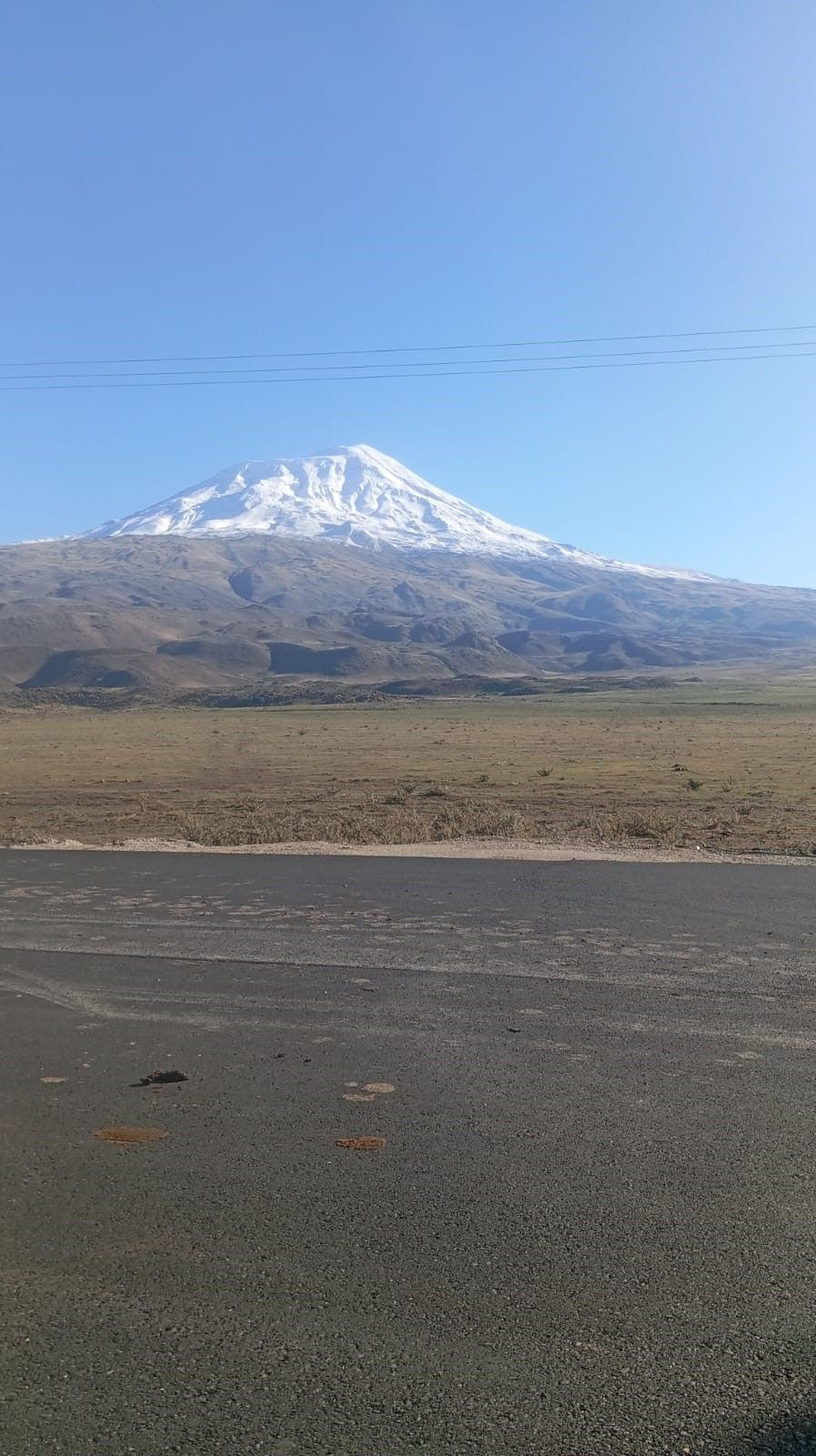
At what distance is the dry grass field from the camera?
2372cm

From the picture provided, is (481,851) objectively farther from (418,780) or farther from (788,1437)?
(418,780)

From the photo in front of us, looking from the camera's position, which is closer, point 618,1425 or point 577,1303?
point 618,1425

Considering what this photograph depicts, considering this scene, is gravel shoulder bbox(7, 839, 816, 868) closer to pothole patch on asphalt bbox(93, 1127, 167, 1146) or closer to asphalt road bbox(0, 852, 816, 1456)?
asphalt road bbox(0, 852, 816, 1456)

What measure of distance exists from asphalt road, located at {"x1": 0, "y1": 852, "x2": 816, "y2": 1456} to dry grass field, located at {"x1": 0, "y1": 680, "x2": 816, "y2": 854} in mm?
11391

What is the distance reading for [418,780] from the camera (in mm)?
39969

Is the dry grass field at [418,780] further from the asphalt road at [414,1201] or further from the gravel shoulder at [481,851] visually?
the asphalt road at [414,1201]

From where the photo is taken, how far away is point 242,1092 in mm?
7613

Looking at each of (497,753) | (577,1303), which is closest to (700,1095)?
(577,1303)

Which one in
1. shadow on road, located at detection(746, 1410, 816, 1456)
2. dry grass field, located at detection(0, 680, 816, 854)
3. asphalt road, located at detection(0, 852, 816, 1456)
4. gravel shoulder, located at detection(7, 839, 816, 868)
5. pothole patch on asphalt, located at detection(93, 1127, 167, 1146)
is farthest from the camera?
dry grass field, located at detection(0, 680, 816, 854)

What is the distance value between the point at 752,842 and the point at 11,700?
114179 millimetres

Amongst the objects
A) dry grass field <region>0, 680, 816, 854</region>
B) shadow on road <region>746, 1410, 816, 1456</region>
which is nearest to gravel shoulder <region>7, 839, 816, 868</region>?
dry grass field <region>0, 680, 816, 854</region>

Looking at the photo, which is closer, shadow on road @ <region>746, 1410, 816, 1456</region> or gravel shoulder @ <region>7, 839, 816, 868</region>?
shadow on road @ <region>746, 1410, 816, 1456</region>

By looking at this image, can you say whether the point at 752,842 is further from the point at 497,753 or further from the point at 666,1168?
the point at 497,753

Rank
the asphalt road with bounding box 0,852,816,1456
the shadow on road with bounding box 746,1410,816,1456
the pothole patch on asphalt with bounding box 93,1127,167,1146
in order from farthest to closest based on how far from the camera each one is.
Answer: the pothole patch on asphalt with bounding box 93,1127,167,1146, the asphalt road with bounding box 0,852,816,1456, the shadow on road with bounding box 746,1410,816,1456
